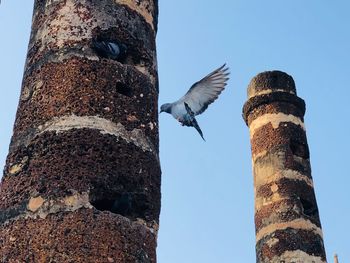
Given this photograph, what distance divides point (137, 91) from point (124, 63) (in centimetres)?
30

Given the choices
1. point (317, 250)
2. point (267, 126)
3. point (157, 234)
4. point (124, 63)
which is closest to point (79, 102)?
point (124, 63)

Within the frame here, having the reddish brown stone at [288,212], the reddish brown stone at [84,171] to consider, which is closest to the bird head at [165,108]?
the reddish brown stone at [84,171]

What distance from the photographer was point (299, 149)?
37.2 feet

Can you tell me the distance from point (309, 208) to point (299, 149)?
49.0 inches

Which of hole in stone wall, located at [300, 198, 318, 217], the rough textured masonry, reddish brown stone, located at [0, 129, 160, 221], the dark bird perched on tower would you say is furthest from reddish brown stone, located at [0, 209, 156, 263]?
hole in stone wall, located at [300, 198, 318, 217]

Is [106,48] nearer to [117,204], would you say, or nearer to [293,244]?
[117,204]

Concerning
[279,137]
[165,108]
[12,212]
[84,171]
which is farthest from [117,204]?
[279,137]

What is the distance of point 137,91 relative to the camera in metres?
4.85

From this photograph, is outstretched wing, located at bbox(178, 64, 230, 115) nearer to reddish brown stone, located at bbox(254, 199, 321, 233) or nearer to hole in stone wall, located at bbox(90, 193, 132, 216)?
hole in stone wall, located at bbox(90, 193, 132, 216)

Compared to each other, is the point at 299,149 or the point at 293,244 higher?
the point at 299,149

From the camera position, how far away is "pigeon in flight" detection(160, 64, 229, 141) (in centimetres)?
558

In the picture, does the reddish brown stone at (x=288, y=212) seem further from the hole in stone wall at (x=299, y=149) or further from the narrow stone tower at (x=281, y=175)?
the hole in stone wall at (x=299, y=149)

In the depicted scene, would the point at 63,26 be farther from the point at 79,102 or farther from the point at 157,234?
the point at 157,234

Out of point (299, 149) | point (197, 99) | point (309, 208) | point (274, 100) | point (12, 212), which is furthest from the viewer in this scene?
point (274, 100)
